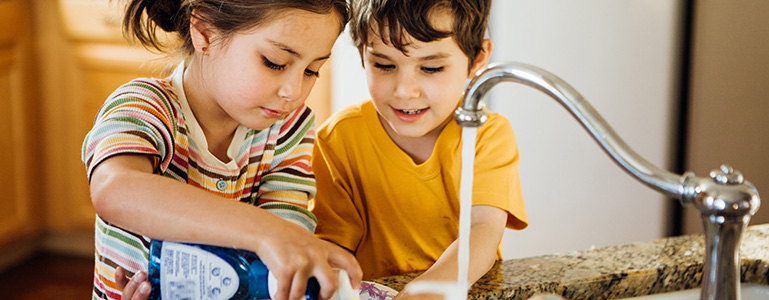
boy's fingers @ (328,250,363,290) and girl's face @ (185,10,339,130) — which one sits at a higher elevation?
girl's face @ (185,10,339,130)

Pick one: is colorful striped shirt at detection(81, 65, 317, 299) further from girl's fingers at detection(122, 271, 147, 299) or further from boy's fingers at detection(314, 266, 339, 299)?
boy's fingers at detection(314, 266, 339, 299)

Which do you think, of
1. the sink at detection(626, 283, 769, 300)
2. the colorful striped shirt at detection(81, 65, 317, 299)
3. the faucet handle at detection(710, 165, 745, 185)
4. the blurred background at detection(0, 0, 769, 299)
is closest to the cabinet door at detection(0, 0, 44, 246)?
the blurred background at detection(0, 0, 769, 299)

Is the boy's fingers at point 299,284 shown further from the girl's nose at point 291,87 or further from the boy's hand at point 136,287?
the girl's nose at point 291,87

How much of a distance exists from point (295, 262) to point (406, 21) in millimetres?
538

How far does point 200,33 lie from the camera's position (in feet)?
3.33

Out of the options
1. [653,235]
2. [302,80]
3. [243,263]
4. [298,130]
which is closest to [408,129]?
[298,130]

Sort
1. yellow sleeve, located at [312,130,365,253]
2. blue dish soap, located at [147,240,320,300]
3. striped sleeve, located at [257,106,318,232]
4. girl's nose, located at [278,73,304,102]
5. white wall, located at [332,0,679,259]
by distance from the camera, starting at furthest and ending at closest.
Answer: white wall, located at [332,0,679,259] < yellow sleeve, located at [312,130,365,253] < striped sleeve, located at [257,106,318,232] < girl's nose, located at [278,73,304,102] < blue dish soap, located at [147,240,320,300]

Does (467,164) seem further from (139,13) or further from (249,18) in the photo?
(139,13)

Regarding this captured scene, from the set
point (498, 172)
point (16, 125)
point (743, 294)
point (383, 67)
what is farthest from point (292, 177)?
point (16, 125)

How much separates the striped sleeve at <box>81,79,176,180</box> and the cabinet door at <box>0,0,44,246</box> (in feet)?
5.98

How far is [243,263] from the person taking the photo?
0.74 m

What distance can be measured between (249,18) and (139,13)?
7.7 inches

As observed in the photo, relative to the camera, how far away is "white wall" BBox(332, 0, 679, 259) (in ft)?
6.84

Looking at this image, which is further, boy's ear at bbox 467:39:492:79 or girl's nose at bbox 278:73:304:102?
boy's ear at bbox 467:39:492:79
